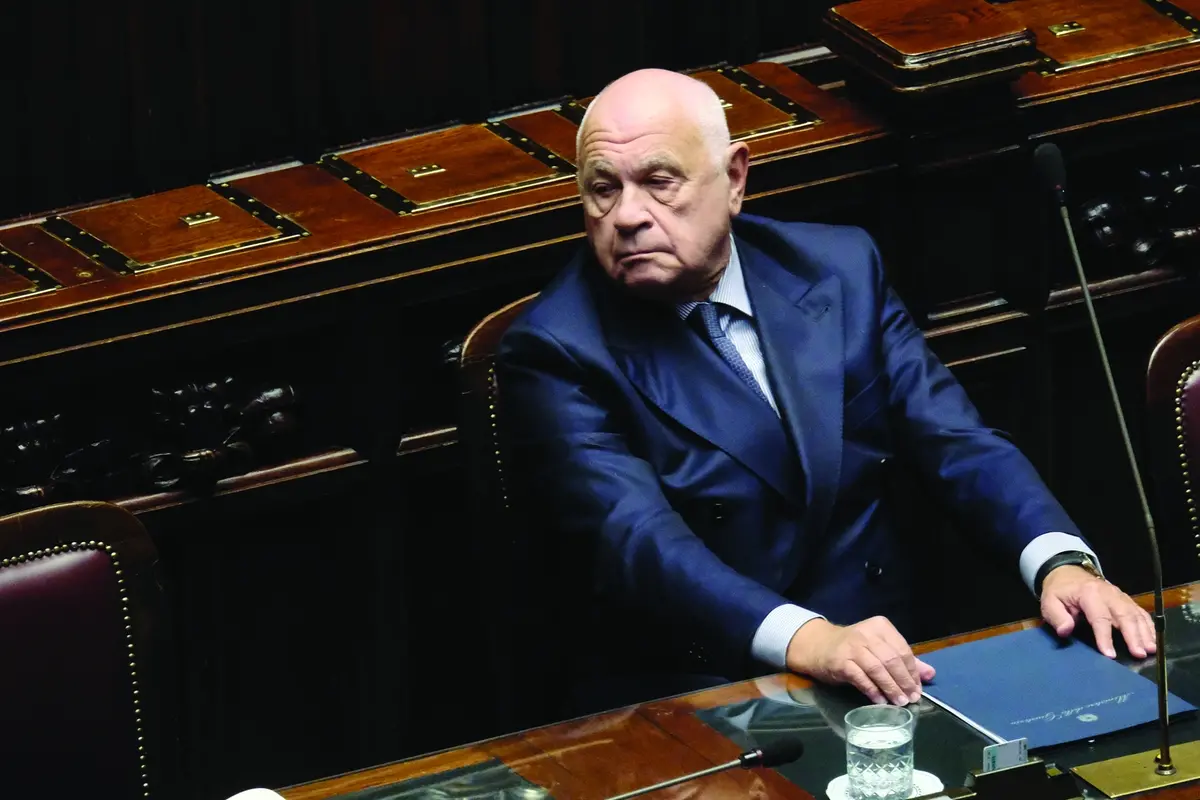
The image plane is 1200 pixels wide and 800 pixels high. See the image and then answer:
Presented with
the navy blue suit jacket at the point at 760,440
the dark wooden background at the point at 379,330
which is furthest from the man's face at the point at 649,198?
the dark wooden background at the point at 379,330

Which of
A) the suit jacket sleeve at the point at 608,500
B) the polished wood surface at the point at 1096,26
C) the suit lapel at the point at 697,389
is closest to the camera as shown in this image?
the suit jacket sleeve at the point at 608,500

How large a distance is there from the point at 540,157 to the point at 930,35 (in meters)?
0.77

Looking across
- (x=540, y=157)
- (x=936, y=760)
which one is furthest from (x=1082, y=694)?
(x=540, y=157)

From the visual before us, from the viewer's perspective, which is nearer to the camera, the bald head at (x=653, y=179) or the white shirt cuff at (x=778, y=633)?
the white shirt cuff at (x=778, y=633)

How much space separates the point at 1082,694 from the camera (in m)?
2.93

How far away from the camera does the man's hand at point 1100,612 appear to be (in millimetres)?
3061

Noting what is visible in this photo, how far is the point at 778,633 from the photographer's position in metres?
3.16

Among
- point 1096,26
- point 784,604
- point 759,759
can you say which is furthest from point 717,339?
point 1096,26

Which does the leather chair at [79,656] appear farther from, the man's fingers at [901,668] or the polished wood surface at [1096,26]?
the polished wood surface at [1096,26]

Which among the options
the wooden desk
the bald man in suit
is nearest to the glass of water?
the wooden desk

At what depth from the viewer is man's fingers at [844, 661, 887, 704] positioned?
294 centimetres

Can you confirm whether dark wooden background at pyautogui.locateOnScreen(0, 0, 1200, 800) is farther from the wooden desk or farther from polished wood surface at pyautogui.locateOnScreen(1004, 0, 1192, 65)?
the wooden desk

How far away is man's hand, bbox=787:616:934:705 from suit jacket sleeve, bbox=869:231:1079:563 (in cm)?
51

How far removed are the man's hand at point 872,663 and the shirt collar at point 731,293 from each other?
2.41ft
